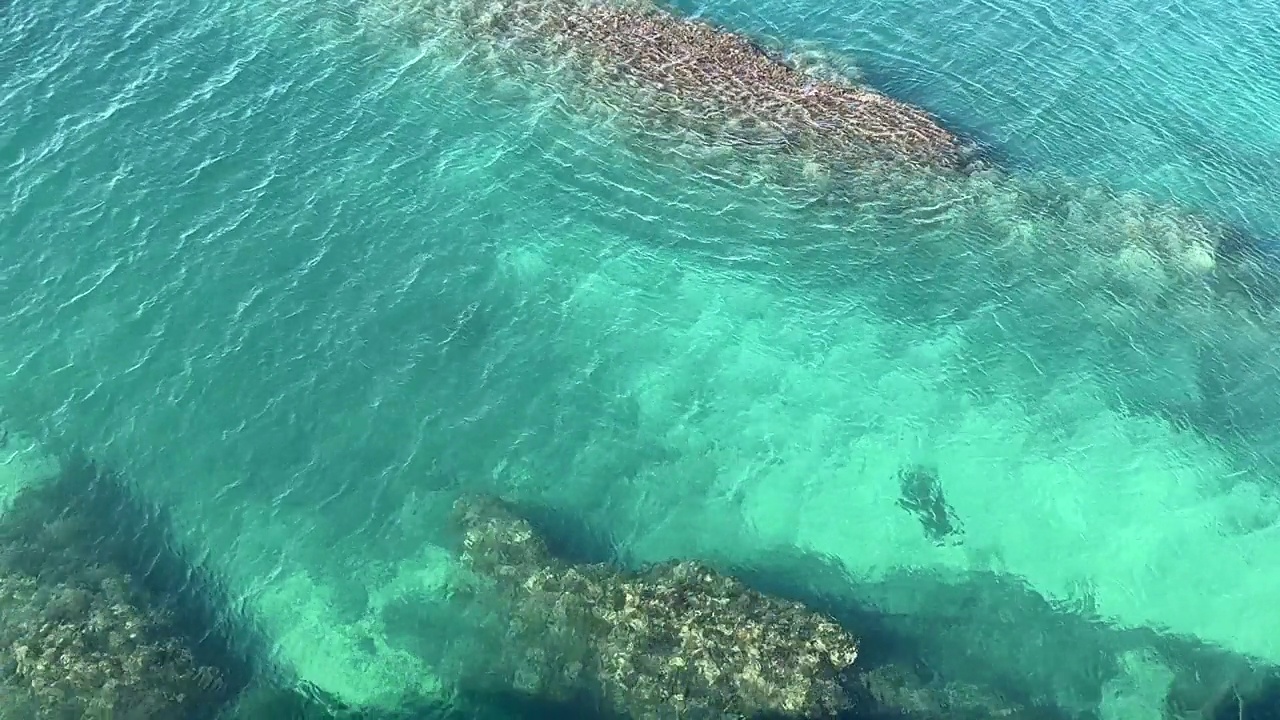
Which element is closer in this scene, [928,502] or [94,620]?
[94,620]

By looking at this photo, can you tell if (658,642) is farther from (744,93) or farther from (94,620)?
(744,93)

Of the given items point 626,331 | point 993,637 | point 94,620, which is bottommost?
point 94,620

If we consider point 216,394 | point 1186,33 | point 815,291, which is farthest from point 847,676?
point 1186,33

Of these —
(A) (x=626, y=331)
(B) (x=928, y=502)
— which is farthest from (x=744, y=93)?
(B) (x=928, y=502)

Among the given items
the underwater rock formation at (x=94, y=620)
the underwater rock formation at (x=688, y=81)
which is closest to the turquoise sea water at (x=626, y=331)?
the underwater rock formation at (x=94, y=620)

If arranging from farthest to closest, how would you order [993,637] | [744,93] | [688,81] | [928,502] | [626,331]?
[688,81], [744,93], [626,331], [928,502], [993,637]

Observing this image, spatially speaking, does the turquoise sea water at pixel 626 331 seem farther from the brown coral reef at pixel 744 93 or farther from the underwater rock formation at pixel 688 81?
the brown coral reef at pixel 744 93

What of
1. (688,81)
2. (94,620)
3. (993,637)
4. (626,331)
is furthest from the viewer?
(688,81)

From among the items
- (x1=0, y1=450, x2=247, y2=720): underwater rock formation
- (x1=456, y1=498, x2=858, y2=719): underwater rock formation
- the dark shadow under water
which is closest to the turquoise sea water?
the dark shadow under water
